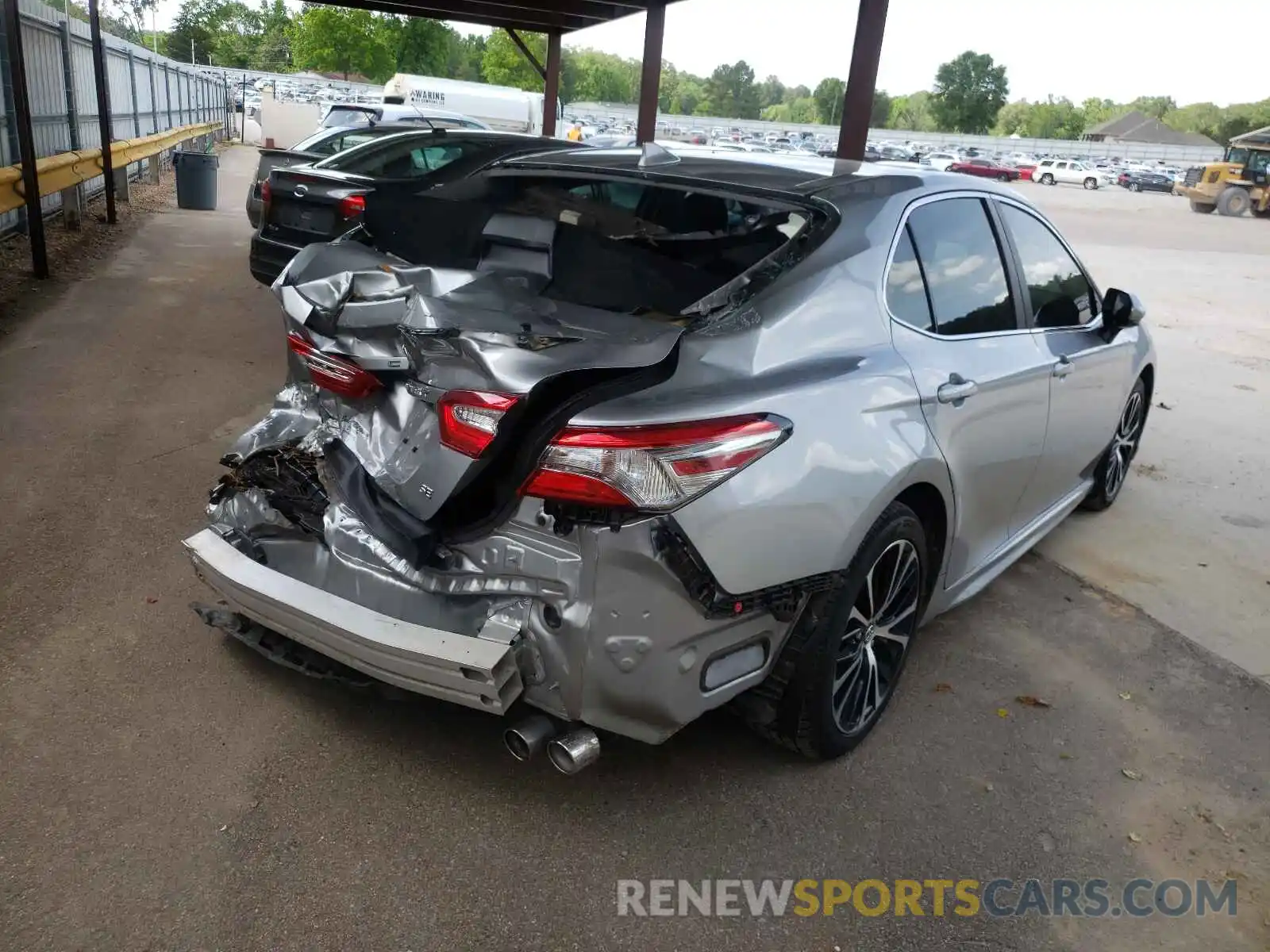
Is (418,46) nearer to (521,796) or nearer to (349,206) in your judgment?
(349,206)

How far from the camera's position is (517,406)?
2463mm

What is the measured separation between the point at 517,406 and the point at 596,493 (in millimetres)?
333

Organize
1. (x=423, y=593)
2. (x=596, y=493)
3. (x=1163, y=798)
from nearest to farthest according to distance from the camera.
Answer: (x=596, y=493) → (x=423, y=593) → (x=1163, y=798)

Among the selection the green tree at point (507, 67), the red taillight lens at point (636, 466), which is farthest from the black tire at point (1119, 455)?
the green tree at point (507, 67)

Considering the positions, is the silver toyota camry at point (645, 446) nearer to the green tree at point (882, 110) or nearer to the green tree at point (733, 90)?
the green tree at point (882, 110)

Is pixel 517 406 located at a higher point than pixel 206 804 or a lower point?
higher

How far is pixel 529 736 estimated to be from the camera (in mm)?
2502

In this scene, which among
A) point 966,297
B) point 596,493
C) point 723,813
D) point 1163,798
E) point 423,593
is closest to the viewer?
point 596,493

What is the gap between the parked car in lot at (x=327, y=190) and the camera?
7570mm

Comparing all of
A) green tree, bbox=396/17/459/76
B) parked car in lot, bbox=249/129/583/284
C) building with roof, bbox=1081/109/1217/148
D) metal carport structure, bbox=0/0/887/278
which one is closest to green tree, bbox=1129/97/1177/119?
building with roof, bbox=1081/109/1217/148

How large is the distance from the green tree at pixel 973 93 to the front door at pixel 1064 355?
113 metres

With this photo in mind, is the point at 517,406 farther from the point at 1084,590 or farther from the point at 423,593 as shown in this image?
the point at 1084,590

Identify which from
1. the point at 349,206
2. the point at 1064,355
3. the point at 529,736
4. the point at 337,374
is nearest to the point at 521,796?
the point at 529,736

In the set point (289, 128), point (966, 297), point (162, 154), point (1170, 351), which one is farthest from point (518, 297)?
point (289, 128)
